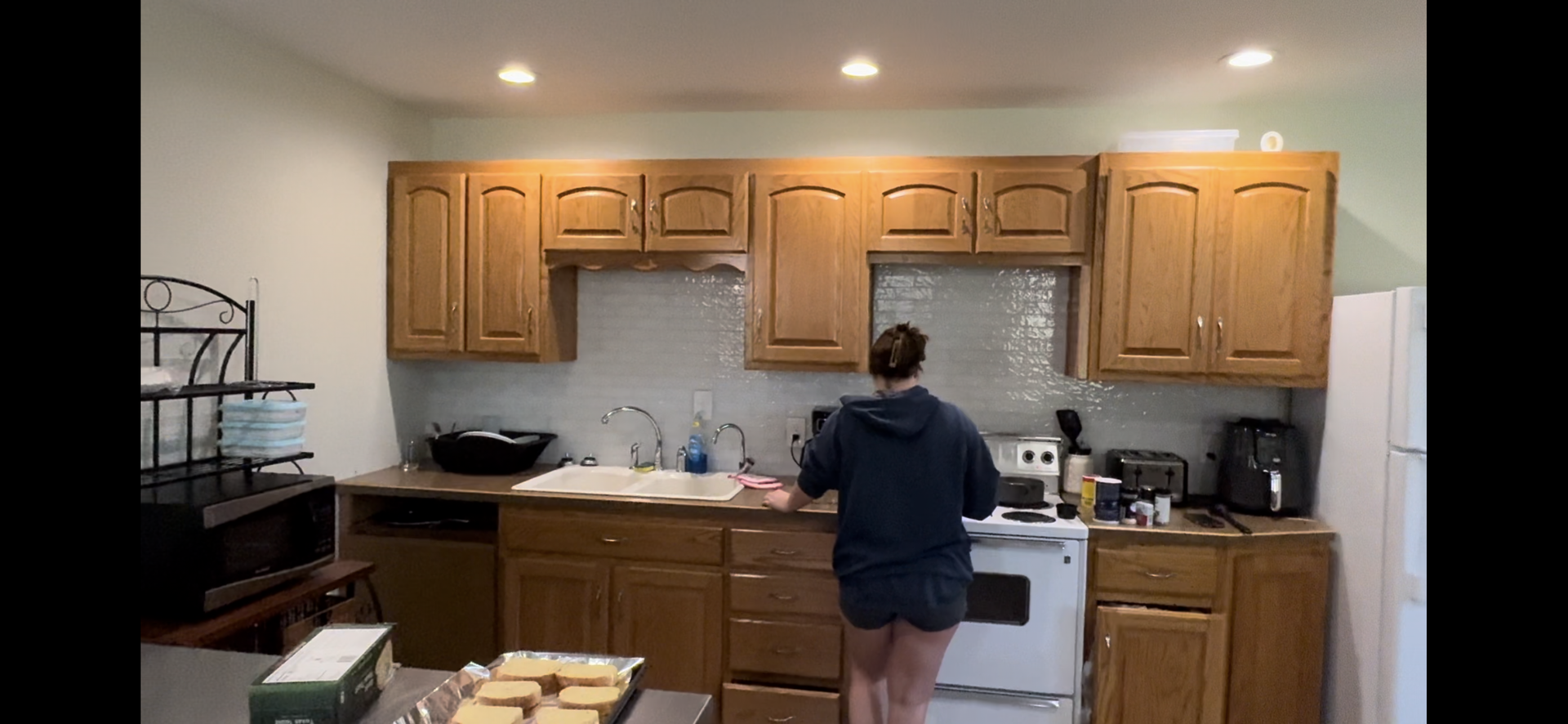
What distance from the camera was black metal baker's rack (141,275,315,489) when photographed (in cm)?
206

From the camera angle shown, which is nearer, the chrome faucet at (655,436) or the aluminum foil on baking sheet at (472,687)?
the aluminum foil on baking sheet at (472,687)

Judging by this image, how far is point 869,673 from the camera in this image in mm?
2336

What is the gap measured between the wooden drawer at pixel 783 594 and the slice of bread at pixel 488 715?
161cm

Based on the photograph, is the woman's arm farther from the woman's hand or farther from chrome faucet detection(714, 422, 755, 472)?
chrome faucet detection(714, 422, 755, 472)

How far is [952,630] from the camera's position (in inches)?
88.7

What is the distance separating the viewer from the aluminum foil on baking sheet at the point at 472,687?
3.80ft

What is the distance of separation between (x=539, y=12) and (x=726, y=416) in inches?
68.5

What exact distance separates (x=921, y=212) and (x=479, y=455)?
2.01m

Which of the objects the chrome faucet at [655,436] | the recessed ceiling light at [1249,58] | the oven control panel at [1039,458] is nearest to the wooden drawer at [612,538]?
the chrome faucet at [655,436]

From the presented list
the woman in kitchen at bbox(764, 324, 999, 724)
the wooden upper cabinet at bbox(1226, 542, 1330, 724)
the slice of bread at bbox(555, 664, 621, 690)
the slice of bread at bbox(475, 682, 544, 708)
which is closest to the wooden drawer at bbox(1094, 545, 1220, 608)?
the wooden upper cabinet at bbox(1226, 542, 1330, 724)

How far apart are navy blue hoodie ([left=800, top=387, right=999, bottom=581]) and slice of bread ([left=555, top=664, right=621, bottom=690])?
104cm

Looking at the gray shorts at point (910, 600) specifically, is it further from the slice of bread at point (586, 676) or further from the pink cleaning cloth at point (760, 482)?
the slice of bread at point (586, 676)

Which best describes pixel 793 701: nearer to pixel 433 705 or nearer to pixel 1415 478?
pixel 433 705

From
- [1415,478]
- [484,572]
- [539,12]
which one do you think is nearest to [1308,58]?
[1415,478]
